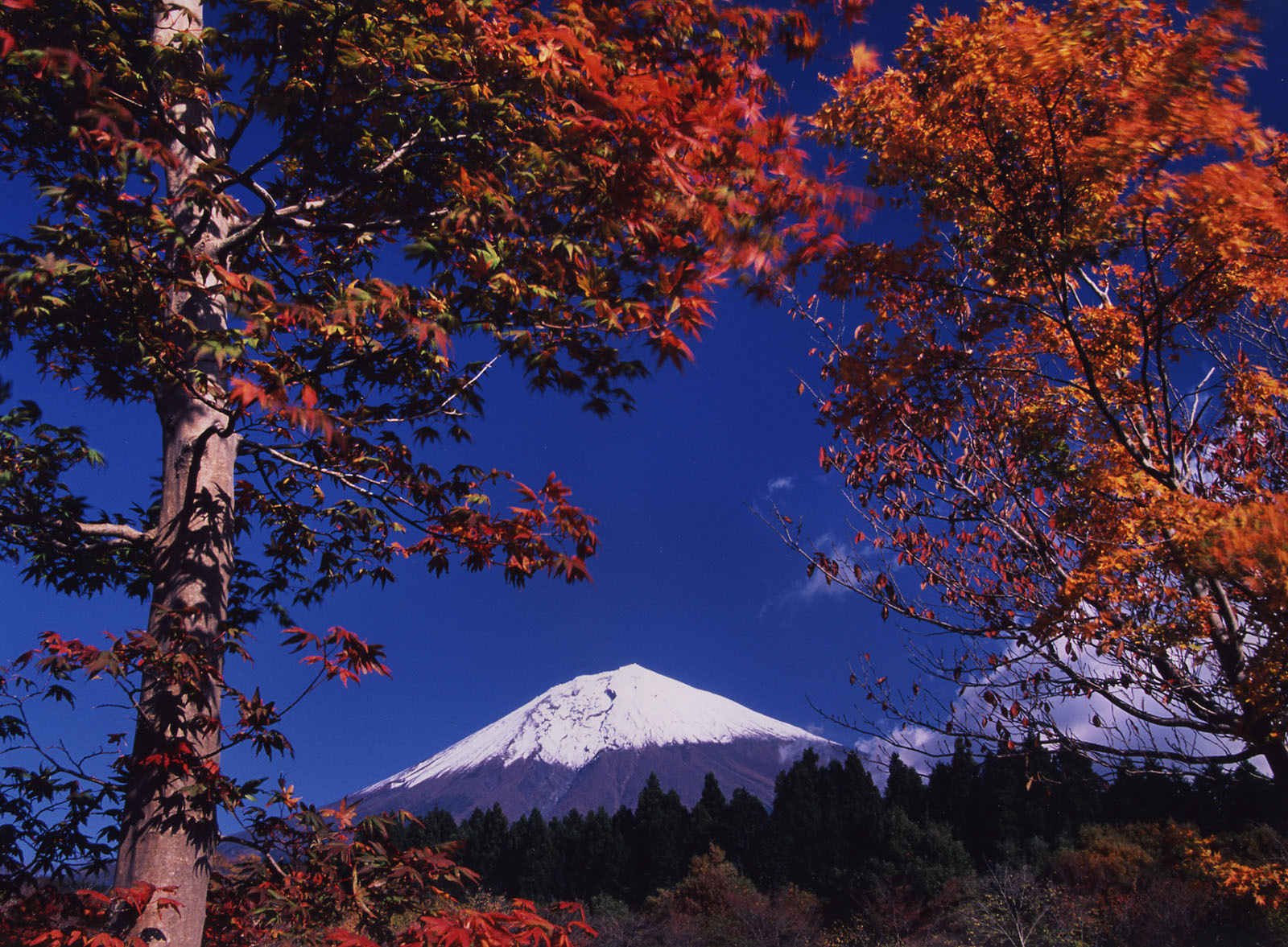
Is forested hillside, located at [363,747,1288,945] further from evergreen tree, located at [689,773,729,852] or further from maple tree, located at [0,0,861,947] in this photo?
maple tree, located at [0,0,861,947]

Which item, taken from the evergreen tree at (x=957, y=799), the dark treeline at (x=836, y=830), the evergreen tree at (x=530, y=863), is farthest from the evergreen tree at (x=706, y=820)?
the evergreen tree at (x=957, y=799)

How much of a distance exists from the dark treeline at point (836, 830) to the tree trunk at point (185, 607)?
28264 millimetres

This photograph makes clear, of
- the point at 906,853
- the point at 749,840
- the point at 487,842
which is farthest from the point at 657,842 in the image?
the point at 906,853

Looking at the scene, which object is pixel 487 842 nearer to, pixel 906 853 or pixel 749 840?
pixel 749 840

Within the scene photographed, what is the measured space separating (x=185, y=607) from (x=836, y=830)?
4011 centimetres

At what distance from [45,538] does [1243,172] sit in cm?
660

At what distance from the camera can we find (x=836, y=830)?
37.0m

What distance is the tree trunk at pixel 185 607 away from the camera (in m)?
3.30

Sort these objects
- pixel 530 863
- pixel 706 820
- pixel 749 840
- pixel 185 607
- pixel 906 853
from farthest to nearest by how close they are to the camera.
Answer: pixel 530 863 → pixel 706 820 → pixel 749 840 → pixel 906 853 → pixel 185 607

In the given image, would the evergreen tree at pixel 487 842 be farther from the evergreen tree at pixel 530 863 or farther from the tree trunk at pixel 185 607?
the tree trunk at pixel 185 607

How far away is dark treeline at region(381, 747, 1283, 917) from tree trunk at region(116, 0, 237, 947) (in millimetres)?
28264

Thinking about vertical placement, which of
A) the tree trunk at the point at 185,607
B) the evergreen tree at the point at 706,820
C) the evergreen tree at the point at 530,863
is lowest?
the evergreen tree at the point at 530,863

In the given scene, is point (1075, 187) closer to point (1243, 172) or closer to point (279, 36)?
point (1243, 172)

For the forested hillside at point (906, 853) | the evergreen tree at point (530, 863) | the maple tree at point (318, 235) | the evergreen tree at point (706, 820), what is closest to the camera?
the maple tree at point (318, 235)
